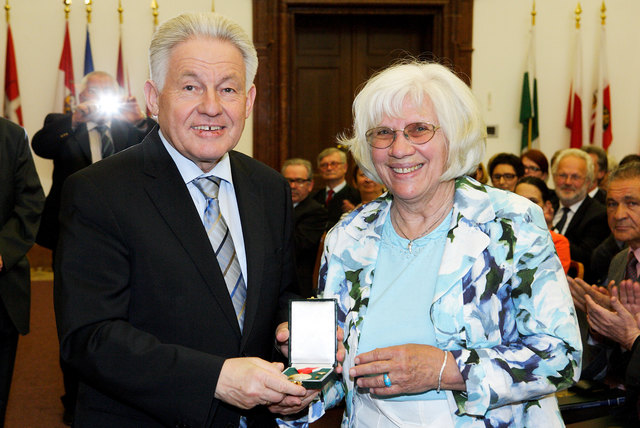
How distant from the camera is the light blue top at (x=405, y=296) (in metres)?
1.96

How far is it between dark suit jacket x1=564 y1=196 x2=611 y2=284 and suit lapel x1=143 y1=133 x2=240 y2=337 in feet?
12.8

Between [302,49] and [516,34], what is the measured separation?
10.1 ft

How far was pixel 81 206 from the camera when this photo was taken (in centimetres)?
177

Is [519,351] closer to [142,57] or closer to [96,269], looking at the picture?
[96,269]

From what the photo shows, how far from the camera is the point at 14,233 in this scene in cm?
350

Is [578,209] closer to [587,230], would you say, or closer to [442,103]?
[587,230]

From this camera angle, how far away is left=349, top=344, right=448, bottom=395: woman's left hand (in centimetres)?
175

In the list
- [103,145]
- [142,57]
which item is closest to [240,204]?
[103,145]

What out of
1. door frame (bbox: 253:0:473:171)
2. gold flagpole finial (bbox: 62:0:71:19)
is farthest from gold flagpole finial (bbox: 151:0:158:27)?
door frame (bbox: 253:0:473:171)

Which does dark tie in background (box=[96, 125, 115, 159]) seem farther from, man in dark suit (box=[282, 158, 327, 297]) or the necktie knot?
the necktie knot

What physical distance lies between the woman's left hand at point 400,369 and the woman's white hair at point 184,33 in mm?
925

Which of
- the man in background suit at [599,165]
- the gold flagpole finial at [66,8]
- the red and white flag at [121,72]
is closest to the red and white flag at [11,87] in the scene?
the gold flagpole finial at [66,8]

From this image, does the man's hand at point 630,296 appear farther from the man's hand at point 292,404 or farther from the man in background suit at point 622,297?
the man's hand at point 292,404

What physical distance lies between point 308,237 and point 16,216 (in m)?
2.74
